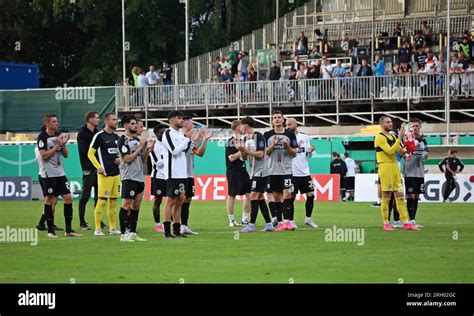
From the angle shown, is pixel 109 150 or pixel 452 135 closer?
pixel 109 150

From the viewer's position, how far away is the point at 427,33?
173 ft

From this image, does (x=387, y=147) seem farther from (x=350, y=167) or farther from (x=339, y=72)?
(x=339, y=72)

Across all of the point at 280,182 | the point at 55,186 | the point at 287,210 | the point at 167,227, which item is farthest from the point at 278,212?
the point at 55,186

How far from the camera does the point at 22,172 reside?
1957 inches

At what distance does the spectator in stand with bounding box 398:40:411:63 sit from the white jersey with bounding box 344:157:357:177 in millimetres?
6816

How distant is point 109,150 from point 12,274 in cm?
671

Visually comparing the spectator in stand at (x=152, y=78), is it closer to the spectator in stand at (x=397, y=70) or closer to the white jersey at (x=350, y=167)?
the spectator in stand at (x=397, y=70)

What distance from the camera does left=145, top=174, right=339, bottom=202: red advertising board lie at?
43719 mm

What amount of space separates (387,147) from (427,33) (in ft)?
95.7

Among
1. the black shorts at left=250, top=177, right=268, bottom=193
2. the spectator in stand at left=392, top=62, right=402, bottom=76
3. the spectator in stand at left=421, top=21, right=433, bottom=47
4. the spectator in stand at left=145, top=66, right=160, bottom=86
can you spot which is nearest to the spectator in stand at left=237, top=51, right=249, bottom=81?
the spectator in stand at left=145, top=66, right=160, bottom=86
